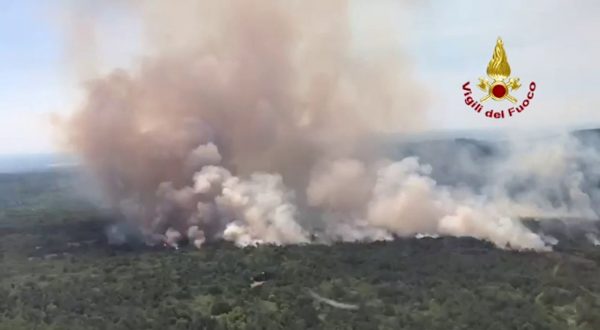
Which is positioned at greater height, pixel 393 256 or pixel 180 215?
pixel 180 215

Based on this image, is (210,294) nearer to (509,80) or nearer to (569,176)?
(509,80)

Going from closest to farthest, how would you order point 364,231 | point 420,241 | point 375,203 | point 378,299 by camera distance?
point 378,299 → point 420,241 → point 364,231 → point 375,203

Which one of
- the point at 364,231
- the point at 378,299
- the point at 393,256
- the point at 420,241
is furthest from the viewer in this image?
the point at 364,231

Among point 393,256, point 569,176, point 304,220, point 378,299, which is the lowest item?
point 378,299

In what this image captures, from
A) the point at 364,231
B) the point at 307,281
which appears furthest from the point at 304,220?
the point at 307,281

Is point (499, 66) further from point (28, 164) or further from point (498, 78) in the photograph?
point (28, 164)

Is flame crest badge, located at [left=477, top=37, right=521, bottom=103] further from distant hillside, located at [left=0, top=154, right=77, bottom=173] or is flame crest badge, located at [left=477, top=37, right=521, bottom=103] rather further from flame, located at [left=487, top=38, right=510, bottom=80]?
distant hillside, located at [left=0, top=154, right=77, bottom=173]

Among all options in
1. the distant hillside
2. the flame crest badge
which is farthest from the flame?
the distant hillside
